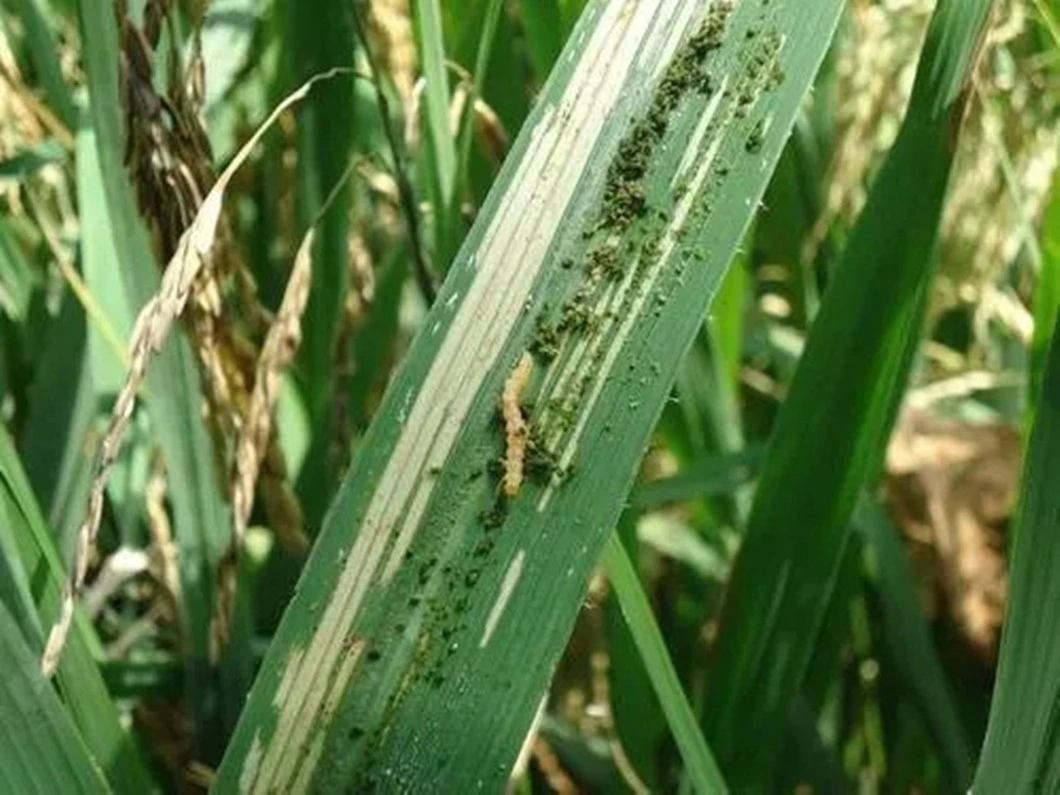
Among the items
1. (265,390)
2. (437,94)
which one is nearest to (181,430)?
(265,390)

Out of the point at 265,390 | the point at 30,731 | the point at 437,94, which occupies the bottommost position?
the point at 30,731

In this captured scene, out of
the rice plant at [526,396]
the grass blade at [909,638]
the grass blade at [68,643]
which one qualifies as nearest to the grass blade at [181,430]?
the rice plant at [526,396]

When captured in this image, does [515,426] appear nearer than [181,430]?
Yes

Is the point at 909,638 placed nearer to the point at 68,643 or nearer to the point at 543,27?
the point at 543,27

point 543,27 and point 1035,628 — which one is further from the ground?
point 543,27

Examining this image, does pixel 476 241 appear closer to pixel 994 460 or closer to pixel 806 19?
pixel 806 19

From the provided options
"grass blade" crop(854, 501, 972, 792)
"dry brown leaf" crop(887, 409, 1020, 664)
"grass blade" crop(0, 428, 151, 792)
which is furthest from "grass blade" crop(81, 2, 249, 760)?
"dry brown leaf" crop(887, 409, 1020, 664)

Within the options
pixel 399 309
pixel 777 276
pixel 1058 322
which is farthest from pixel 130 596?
pixel 1058 322
